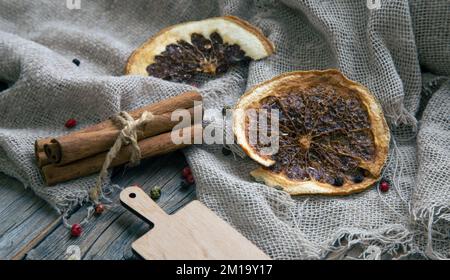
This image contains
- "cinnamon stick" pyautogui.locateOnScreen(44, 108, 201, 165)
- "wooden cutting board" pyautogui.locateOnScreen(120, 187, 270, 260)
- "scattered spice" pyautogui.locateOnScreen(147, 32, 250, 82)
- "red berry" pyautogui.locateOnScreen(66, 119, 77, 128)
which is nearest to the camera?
"wooden cutting board" pyautogui.locateOnScreen(120, 187, 270, 260)

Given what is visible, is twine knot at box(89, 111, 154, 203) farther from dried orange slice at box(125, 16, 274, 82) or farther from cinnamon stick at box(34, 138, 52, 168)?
dried orange slice at box(125, 16, 274, 82)

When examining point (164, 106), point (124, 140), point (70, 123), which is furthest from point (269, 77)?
point (70, 123)

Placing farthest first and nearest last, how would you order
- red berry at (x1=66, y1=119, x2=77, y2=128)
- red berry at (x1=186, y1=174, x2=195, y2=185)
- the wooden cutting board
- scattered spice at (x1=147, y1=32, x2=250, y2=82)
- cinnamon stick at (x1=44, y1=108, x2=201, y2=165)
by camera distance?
scattered spice at (x1=147, y1=32, x2=250, y2=82), red berry at (x1=66, y1=119, x2=77, y2=128), red berry at (x1=186, y1=174, x2=195, y2=185), cinnamon stick at (x1=44, y1=108, x2=201, y2=165), the wooden cutting board

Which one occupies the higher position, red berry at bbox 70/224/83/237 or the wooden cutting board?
the wooden cutting board

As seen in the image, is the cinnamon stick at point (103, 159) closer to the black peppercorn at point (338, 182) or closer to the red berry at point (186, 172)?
the red berry at point (186, 172)

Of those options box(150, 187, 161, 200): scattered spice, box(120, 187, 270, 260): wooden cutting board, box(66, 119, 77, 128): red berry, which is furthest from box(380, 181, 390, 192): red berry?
box(66, 119, 77, 128): red berry

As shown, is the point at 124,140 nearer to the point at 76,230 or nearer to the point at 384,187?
the point at 76,230

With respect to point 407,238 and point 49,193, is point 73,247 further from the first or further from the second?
point 407,238

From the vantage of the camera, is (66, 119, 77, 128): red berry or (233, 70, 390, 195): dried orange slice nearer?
(233, 70, 390, 195): dried orange slice
